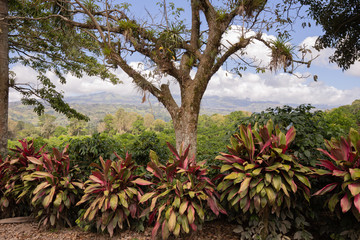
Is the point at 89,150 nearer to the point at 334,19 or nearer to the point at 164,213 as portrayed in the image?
the point at 164,213

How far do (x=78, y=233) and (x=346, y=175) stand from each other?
356cm

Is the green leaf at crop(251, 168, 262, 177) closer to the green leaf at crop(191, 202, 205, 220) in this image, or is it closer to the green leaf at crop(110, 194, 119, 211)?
the green leaf at crop(191, 202, 205, 220)

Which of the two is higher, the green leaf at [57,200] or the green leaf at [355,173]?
the green leaf at [355,173]

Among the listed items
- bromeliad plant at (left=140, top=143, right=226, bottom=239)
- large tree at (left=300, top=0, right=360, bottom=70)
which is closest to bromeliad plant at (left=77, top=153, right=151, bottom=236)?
bromeliad plant at (left=140, top=143, right=226, bottom=239)

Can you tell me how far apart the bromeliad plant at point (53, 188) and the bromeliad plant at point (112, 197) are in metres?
0.41

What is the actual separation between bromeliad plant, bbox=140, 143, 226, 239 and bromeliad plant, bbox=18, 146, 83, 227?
127cm

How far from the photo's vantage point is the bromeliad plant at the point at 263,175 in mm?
2551

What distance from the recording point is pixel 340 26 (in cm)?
659

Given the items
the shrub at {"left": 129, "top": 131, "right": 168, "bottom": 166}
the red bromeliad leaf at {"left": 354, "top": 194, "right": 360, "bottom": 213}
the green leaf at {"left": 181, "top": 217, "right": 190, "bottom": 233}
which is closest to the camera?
the red bromeliad leaf at {"left": 354, "top": 194, "right": 360, "bottom": 213}

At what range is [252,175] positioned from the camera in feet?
8.59

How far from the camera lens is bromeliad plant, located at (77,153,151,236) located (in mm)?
2969

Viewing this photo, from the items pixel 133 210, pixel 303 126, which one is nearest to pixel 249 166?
pixel 303 126

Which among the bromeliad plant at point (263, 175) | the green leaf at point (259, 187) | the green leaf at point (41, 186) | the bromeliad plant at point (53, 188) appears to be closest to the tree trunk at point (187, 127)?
the bromeliad plant at point (263, 175)

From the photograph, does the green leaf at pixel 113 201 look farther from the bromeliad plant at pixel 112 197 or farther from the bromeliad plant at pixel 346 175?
the bromeliad plant at pixel 346 175
